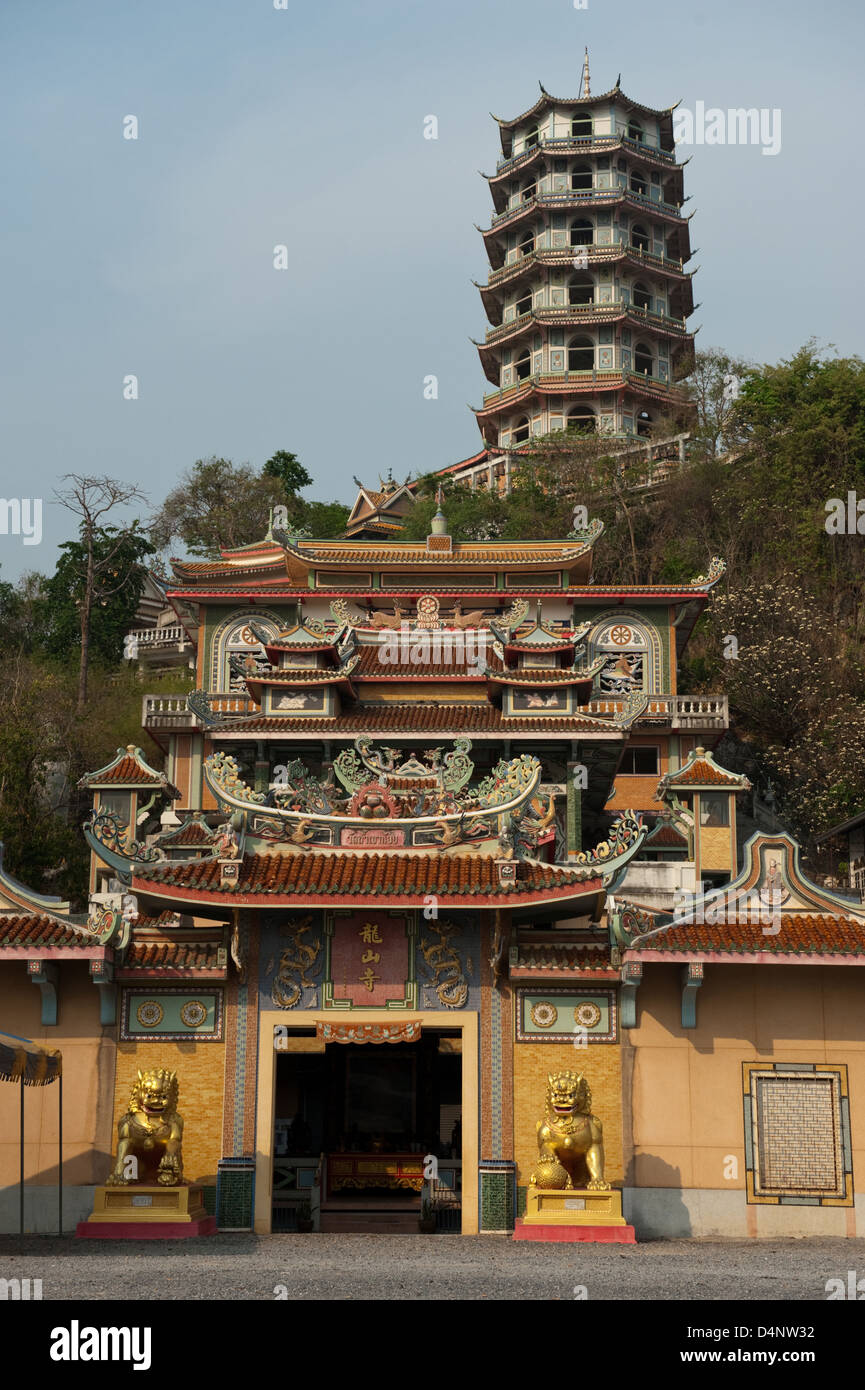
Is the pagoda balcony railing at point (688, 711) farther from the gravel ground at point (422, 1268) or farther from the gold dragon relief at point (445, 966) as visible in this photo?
the gravel ground at point (422, 1268)

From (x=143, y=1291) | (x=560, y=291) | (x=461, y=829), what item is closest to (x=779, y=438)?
(x=560, y=291)

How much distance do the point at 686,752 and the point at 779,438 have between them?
17361mm

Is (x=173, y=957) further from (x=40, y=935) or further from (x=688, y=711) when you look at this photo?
(x=688, y=711)

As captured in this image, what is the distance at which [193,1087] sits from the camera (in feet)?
64.8

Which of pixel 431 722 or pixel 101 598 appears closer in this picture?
pixel 431 722

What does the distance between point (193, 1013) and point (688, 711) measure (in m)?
23.1

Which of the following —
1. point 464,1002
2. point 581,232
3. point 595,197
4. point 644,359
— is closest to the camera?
point 464,1002

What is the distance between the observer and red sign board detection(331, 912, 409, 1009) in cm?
1986

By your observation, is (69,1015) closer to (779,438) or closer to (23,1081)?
(23,1081)

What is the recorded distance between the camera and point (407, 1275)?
14.5m

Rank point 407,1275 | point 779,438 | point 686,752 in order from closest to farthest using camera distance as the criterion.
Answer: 1. point 407,1275
2. point 686,752
3. point 779,438

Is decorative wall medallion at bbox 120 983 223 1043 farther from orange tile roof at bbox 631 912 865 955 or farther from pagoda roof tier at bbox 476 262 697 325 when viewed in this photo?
pagoda roof tier at bbox 476 262 697 325

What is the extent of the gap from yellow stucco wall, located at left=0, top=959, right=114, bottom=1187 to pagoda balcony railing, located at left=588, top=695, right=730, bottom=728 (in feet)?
71.2

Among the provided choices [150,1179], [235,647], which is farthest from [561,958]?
[235,647]
